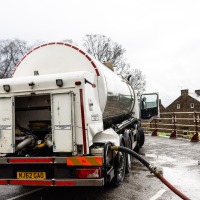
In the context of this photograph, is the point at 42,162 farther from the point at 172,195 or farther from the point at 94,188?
the point at 172,195

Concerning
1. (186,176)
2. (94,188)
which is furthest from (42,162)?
(186,176)

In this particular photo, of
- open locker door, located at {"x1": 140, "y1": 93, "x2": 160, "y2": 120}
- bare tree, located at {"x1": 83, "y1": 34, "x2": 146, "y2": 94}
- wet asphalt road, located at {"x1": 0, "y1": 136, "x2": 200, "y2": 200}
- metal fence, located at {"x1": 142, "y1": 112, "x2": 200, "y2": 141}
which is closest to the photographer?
wet asphalt road, located at {"x1": 0, "y1": 136, "x2": 200, "y2": 200}

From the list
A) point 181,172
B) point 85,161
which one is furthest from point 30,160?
point 181,172

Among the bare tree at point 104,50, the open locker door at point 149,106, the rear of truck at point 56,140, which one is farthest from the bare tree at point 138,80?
the rear of truck at point 56,140

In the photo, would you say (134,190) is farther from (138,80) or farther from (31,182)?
(138,80)

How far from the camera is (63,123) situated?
5.75 m

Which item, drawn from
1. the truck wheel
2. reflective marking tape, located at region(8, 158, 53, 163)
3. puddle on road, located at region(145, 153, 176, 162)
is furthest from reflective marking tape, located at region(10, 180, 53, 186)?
puddle on road, located at region(145, 153, 176, 162)

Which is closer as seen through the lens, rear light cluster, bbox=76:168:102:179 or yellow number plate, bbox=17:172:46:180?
rear light cluster, bbox=76:168:102:179

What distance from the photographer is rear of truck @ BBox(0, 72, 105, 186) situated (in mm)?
5691

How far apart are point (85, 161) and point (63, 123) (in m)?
0.76

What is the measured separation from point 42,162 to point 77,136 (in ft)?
2.56

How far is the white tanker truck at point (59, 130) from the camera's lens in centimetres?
570

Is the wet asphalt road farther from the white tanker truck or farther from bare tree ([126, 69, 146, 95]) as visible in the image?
bare tree ([126, 69, 146, 95])

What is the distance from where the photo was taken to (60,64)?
725cm
